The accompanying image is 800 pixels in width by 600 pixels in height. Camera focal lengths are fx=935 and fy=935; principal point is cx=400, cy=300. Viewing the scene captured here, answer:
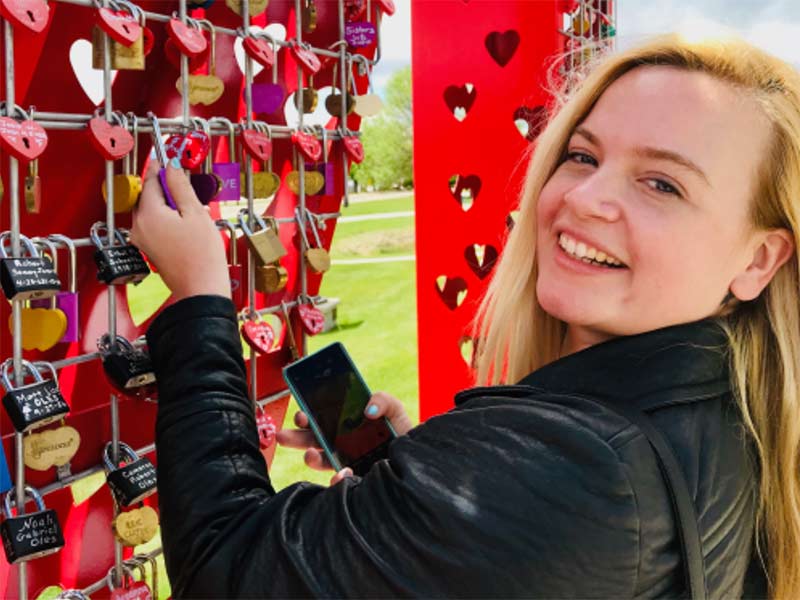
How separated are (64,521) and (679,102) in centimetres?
95

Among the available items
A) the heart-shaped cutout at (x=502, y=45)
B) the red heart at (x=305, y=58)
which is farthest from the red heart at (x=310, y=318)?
the heart-shaped cutout at (x=502, y=45)

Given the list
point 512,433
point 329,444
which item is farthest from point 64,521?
point 512,433

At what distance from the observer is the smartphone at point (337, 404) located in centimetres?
127

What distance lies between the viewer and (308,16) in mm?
1463

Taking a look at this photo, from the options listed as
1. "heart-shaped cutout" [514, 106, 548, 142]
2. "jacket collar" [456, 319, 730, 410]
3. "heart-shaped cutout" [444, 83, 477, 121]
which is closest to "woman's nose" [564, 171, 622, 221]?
"jacket collar" [456, 319, 730, 410]

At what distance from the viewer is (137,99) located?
50.7 inches

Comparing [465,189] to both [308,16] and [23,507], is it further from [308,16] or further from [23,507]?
[23,507]

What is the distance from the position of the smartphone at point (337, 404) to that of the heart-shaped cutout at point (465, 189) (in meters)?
1.18

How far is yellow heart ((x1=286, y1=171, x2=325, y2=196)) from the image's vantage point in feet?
4.91

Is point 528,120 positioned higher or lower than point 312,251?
higher

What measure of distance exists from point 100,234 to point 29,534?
36cm

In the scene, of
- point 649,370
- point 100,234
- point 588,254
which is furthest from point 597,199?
point 100,234

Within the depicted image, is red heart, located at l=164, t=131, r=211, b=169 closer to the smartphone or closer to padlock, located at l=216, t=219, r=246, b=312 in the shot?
padlock, located at l=216, t=219, r=246, b=312

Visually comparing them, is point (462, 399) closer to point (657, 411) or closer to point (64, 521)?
point (657, 411)
